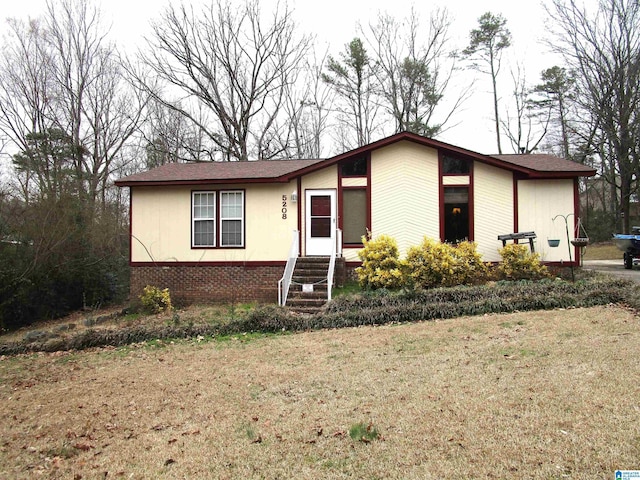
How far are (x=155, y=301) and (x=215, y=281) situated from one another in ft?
5.87

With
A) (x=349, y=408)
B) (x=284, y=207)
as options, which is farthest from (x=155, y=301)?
(x=349, y=408)

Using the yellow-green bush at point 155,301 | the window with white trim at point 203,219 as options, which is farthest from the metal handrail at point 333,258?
the yellow-green bush at point 155,301

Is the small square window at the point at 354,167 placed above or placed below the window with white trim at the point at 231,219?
above

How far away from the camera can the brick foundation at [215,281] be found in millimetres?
13289

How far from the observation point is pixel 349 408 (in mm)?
4680

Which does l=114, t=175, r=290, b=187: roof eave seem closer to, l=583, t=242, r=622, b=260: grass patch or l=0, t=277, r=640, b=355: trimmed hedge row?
l=0, t=277, r=640, b=355: trimmed hedge row

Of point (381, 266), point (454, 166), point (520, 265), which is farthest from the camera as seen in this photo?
point (454, 166)

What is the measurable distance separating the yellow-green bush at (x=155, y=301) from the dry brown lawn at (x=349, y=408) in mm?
4415

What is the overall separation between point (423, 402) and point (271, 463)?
1731 mm

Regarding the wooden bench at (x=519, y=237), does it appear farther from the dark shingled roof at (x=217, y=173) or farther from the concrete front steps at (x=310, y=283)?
the dark shingled roof at (x=217, y=173)

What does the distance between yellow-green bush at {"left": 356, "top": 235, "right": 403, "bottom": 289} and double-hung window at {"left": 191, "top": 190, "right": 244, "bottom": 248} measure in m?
3.99

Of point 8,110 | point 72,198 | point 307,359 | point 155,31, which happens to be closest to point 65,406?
point 307,359

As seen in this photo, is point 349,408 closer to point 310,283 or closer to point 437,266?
point 437,266

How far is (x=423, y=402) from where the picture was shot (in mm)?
4656
